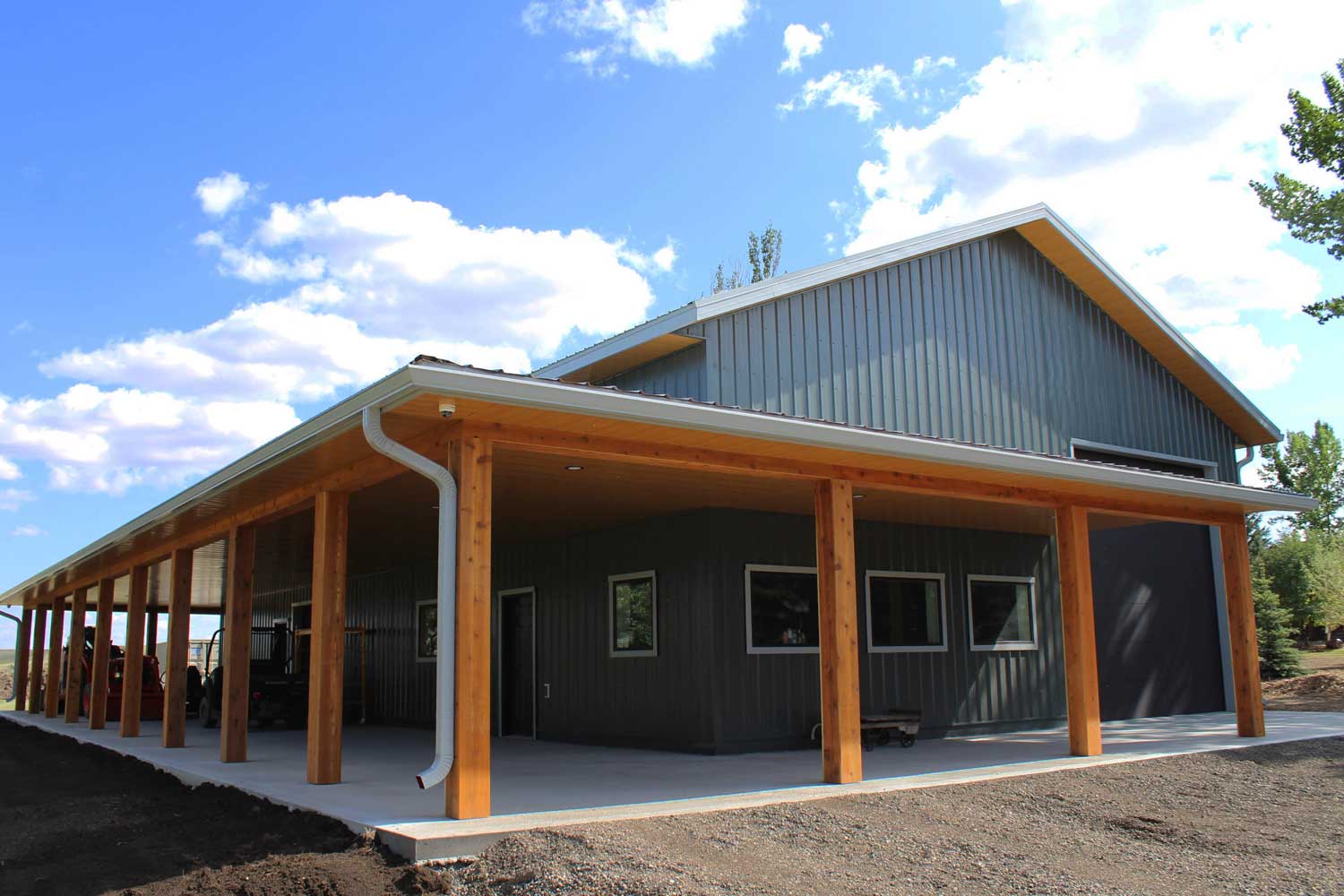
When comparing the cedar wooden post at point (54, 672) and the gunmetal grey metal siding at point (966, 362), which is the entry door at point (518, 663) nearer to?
the gunmetal grey metal siding at point (966, 362)

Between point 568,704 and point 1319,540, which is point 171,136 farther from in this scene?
point 1319,540

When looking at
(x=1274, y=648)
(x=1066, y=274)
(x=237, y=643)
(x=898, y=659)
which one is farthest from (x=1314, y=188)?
(x=237, y=643)

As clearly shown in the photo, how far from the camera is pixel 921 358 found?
13.2 metres

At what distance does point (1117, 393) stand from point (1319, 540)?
20.0 metres

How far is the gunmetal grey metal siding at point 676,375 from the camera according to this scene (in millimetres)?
11289

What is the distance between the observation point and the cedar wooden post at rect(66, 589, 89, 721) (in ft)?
54.2

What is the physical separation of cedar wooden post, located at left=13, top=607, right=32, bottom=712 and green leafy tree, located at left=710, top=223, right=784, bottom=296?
20.6 metres

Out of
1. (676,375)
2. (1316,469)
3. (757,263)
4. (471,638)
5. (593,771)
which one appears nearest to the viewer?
(471,638)

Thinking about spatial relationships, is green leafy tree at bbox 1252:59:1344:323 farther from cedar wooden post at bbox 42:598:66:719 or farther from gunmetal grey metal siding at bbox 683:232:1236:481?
cedar wooden post at bbox 42:598:66:719

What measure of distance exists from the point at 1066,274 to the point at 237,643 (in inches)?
464

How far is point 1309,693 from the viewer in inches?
730

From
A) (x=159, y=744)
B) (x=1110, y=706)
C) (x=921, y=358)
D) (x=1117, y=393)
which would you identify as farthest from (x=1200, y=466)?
(x=159, y=744)

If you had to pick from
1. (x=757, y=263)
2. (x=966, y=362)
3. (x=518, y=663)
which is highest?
(x=757, y=263)

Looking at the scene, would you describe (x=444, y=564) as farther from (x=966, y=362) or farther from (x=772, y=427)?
(x=966, y=362)
